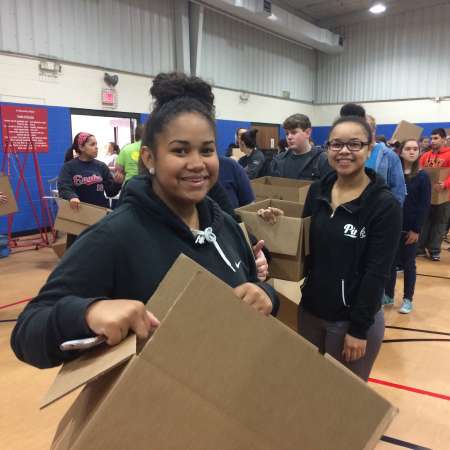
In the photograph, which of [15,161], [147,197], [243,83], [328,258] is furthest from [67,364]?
[243,83]

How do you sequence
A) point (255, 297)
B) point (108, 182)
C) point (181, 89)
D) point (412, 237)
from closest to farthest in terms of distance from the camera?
1. point (255, 297)
2. point (181, 89)
3. point (412, 237)
4. point (108, 182)

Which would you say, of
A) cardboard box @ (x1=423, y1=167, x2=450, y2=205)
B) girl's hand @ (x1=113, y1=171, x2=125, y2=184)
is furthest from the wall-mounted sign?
cardboard box @ (x1=423, y1=167, x2=450, y2=205)

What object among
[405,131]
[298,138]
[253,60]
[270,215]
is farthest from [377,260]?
[253,60]

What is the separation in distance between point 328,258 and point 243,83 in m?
9.04

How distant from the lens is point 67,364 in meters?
0.65

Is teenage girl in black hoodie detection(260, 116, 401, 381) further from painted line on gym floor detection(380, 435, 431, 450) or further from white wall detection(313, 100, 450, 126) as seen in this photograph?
white wall detection(313, 100, 450, 126)

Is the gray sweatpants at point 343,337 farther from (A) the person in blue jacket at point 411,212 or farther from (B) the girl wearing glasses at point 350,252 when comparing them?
(A) the person in blue jacket at point 411,212

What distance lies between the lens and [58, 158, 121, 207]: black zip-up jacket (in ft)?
12.3

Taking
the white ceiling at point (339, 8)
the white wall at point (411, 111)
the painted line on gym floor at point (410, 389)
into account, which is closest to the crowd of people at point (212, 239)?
the painted line on gym floor at point (410, 389)

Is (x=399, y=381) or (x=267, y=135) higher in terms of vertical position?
(x=267, y=135)

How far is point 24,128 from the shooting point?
19.4ft

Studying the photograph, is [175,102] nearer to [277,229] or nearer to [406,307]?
[277,229]

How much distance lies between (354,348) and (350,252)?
1.11ft

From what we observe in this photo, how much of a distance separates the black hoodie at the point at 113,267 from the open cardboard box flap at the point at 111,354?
5cm
